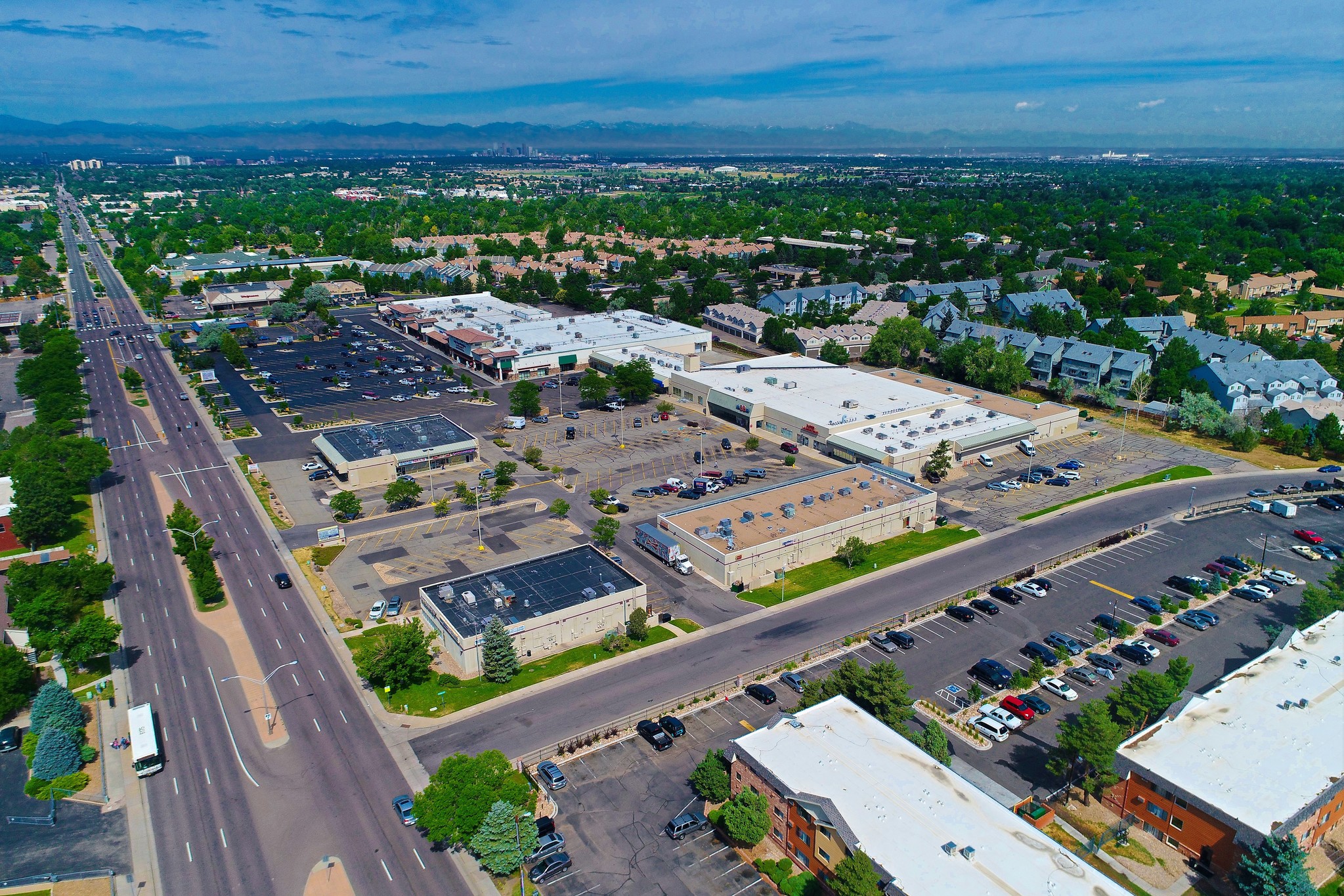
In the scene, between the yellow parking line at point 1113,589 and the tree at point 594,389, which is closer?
the yellow parking line at point 1113,589

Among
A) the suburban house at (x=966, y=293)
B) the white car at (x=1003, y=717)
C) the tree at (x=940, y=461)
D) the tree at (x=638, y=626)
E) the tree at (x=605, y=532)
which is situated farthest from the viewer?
the suburban house at (x=966, y=293)

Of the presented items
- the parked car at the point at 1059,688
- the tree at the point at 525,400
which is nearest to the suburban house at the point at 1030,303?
the tree at the point at 525,400

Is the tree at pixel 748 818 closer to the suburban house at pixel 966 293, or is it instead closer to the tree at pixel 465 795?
the tree at pixel 465 795

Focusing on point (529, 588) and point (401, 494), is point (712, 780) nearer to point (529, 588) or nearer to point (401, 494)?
point (529, 588)

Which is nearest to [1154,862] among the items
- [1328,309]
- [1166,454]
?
[1166,454]

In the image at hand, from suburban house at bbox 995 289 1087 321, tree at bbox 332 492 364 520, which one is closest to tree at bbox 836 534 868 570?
tree at bbox 332 492 364 520

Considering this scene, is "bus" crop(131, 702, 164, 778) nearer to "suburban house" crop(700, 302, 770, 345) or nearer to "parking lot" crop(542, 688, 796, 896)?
"parking lot" crop(542, 688, 796, 896)
